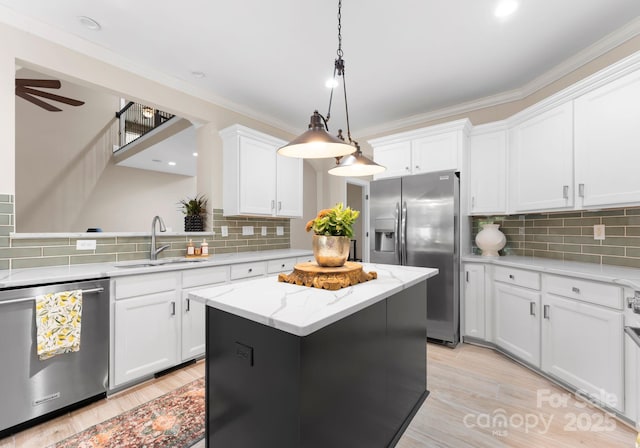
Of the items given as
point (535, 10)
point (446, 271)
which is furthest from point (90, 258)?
point (535, 10)

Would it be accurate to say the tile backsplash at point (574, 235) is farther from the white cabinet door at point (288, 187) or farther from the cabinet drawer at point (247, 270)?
the cabinet drawer at point (247, 270)

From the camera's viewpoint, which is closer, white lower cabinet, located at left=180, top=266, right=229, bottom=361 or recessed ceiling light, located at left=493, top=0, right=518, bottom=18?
recessed ceiling light, located at left=493, top=0, right=518, bottom=18

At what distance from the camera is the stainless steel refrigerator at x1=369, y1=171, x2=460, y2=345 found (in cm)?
302

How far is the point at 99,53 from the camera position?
8.41 ft

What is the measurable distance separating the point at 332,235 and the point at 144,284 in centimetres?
159

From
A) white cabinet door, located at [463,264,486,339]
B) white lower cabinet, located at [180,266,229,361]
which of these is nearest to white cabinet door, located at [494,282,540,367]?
white cabinet door, located at [463,264,486,339]

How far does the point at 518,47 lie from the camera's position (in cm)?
251

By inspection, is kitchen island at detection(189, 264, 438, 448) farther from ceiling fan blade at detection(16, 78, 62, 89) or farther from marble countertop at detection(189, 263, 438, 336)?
ceiling fan blade at detection(16, 78, 62, 89)

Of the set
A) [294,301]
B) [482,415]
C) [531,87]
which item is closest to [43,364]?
[294,301]

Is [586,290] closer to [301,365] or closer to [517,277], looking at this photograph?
[517,277]

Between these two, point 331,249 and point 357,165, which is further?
point 357,165

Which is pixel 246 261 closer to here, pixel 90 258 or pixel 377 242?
pixel 90 258

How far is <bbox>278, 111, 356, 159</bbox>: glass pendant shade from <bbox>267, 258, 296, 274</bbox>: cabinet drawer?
1.78 meters

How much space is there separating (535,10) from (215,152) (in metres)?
3.20
